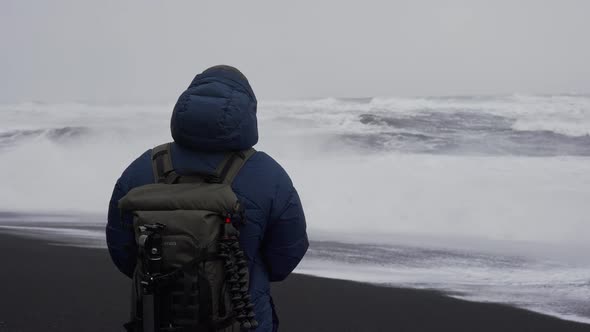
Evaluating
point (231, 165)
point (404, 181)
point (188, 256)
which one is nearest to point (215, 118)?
point (231, 165)

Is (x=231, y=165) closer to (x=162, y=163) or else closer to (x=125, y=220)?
(x=162, y=163)

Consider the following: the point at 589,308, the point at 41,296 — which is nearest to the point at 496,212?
the point at 589,308

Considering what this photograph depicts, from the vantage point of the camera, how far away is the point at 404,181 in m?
12.8

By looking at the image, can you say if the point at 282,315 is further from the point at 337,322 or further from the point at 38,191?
the point at 38,191

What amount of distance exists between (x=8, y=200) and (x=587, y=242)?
8628 millimetres

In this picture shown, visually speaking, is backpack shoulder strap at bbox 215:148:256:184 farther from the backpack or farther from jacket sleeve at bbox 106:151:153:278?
jacket sleeve at bbox 106:151:153:278

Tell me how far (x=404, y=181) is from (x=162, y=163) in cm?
1055

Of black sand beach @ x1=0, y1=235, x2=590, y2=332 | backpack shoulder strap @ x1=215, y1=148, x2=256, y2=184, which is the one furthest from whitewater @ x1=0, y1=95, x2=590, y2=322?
backpack shoulder strap @ x1=215, y1=148, x2=256, y2=184

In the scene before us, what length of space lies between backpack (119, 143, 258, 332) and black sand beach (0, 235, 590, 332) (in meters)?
2.91

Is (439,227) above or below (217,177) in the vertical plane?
below

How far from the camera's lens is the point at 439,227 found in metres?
9.88

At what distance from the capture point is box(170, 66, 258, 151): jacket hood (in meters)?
2.43

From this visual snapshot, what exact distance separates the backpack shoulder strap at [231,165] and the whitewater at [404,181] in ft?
12.8

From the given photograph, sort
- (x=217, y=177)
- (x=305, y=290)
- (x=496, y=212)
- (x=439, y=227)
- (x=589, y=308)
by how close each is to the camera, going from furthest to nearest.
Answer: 1. (x=496, y=212)
2. (x=439, y=227)
3. (x=305, y=290)
4. (x=589, y=308)
5. (x=217, y=177)
